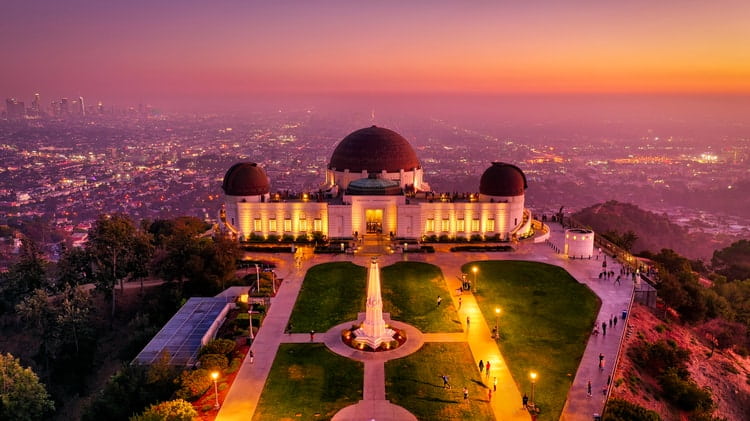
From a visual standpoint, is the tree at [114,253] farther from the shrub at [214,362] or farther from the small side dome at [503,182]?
the small side dome at [503,182]

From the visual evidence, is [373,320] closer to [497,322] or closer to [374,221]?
[497,322]

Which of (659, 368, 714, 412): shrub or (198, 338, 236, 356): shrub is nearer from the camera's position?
(659, 368, 714, 412): shrub

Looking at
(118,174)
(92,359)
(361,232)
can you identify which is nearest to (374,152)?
(361,232)

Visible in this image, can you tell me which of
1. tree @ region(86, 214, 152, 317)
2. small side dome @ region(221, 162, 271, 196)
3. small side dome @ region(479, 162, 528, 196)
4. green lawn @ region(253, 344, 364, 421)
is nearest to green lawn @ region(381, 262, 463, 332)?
green lawn @ region(253, 344, 364, 421)

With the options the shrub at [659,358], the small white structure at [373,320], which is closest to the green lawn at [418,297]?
the small white structure at [373,320]

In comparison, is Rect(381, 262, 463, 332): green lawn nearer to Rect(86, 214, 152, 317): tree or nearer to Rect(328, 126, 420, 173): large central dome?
Rect(328, 126, 420, 173): large central dome

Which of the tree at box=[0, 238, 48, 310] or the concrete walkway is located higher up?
the concrete walkway

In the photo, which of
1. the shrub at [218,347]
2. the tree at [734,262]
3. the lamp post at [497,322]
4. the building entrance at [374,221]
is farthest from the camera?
the building entrance at [374,221]

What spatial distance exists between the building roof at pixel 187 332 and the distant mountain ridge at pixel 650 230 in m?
72.2

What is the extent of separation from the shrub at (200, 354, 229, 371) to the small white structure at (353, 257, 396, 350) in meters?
8.91

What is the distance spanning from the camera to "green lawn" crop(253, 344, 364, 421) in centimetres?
2778

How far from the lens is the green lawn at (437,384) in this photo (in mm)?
27734

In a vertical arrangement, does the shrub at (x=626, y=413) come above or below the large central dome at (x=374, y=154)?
below

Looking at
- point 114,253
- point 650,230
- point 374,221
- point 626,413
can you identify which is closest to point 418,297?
point 626,413
